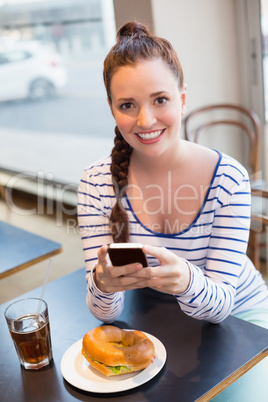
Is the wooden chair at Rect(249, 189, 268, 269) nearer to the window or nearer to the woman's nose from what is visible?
the woman's nose

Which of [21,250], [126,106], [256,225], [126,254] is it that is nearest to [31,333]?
[126,254]

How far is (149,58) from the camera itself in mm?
1296

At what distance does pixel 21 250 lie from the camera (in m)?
1.88

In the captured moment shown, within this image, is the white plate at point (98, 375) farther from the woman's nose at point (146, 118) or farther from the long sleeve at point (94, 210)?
the woman's nose at point (146, 118)

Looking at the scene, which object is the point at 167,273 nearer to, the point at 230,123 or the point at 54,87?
the point at 230,123

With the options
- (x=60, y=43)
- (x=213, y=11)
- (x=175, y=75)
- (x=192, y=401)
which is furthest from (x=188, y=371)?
(x=60, y=43)

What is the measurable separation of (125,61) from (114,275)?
0.53m

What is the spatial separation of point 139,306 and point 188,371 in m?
0.29

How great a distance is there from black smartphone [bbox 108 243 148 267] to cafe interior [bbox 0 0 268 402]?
24cm

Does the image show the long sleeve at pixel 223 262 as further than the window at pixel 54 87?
No

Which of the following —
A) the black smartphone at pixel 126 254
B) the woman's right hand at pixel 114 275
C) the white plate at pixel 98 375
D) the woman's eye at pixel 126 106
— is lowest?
the white plate at pixel 98 375

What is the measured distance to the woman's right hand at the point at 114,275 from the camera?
1088mm

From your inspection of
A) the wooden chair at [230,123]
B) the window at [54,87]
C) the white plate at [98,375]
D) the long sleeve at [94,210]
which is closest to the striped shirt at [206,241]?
the long sleeve at [94,210]

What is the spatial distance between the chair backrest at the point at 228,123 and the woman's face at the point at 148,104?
58.3 inches
